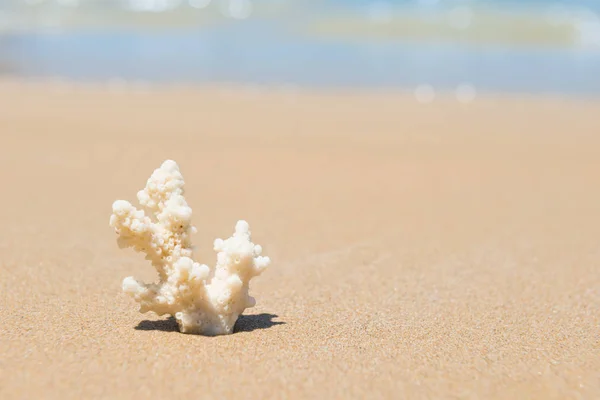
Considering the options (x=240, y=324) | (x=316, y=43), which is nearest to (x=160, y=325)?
(x=240, y=324)

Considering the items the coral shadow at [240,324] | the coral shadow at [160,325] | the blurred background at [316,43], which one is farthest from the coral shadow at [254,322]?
the blurred background at [316,43]

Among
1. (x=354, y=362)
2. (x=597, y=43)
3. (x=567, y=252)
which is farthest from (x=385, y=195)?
(x=597, y=43)

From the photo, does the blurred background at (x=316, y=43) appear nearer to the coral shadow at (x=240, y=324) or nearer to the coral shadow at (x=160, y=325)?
the coral shadow at (x=240, y=324)

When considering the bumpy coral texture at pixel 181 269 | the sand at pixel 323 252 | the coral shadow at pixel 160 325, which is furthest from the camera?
the coral shadow at pixel 160 325

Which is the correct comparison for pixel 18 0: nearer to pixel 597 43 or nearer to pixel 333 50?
pixel 333 50

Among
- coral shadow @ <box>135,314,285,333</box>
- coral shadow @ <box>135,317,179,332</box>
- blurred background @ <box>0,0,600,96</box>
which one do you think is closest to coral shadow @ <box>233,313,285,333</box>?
coral shadow @ <box>135,314,285,333</box>

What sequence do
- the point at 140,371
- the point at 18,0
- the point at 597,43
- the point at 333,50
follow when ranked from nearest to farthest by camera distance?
the point at 140,371
the point at 333,50
the point at 597,43
the point at 18,0

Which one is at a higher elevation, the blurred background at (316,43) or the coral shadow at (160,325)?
the blurred background at (316,43)

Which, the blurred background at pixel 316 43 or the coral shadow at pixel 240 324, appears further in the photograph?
the blurred background at pixel 316 43
